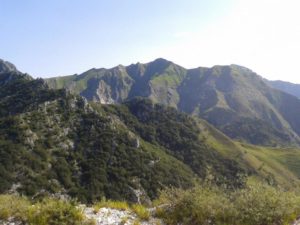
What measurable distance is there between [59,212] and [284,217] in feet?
28.0

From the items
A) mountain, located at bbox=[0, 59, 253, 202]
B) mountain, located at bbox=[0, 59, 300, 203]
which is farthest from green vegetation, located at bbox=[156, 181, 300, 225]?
mountain, located at bbox=[0, 59, 300, 203]

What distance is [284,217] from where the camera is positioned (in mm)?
15477

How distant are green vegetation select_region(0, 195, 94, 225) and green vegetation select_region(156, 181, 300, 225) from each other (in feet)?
→ 12.1

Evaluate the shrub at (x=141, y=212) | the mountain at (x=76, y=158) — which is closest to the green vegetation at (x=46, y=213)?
the shrub at (x=141, y=212)

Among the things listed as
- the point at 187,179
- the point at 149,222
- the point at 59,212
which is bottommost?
the point at 187,179

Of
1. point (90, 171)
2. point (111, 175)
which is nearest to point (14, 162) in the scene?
point (90, 171)

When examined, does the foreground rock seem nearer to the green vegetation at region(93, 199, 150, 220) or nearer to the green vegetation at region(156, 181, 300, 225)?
the green vegetation at region(93, 199, 150, 220)

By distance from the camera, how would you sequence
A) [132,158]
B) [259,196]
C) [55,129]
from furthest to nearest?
[132,158] < [55,129] < [259,196]

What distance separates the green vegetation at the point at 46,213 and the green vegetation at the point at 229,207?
3.70m

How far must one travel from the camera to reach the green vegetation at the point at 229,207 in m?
15.1

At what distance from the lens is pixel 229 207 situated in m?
15.5

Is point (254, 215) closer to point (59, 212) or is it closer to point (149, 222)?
point (149, 222)

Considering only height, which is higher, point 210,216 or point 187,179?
point 210,216

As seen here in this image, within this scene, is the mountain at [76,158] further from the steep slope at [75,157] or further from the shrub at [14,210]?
the shrub at [14,210]
